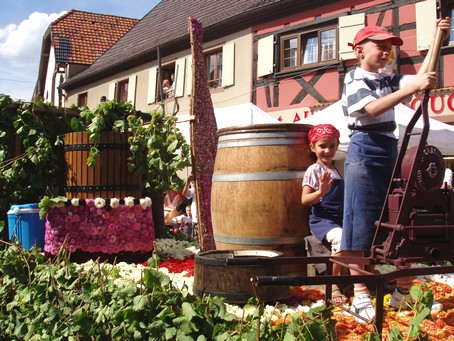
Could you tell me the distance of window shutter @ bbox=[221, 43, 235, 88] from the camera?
14.9m

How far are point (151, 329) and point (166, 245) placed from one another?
3588 millimetres

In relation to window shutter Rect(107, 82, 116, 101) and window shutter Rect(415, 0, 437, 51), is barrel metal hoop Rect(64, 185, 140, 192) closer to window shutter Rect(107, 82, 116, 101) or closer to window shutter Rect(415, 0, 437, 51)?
window shutter Rect(415, 0, 437, 51)

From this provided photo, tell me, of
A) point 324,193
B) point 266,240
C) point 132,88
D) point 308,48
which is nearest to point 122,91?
point 132,88

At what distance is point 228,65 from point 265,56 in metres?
1.41

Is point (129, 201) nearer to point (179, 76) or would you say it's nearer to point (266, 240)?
point (266, 240)

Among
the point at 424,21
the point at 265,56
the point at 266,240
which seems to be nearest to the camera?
the point at 266,240

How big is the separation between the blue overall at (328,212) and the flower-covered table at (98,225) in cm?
180

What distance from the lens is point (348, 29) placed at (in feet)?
39.6

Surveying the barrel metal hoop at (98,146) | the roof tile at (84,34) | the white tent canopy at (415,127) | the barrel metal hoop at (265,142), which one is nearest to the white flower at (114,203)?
the barrel metal hoop at (98,146)

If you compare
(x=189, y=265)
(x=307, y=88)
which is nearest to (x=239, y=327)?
(x=189, y=265)

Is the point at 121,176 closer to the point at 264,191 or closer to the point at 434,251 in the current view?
the point at 264,191

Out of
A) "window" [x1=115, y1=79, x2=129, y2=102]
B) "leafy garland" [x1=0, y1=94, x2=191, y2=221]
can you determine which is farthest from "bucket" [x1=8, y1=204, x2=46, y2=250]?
"window" [x1=115, y1=79, x2=129, y2=102]

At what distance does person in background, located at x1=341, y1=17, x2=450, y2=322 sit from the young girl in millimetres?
411

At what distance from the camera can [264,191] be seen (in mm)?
3422
